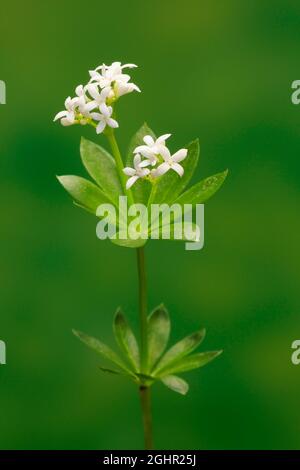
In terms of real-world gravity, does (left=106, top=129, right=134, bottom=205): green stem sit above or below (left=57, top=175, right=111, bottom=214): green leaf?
above

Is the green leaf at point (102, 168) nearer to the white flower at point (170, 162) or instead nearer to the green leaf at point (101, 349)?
the white flower at point (170, 162)

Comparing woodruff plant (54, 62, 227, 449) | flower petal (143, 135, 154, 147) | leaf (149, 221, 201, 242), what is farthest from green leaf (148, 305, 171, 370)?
flower petal (143, 135, 154, 147)

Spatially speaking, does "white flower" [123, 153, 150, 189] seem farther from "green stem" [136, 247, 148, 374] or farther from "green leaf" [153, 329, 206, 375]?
"green leaf" [153, 329, 206, 375]

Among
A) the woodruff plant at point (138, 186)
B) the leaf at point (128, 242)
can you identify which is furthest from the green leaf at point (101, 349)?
the leaf at point (128, 242)

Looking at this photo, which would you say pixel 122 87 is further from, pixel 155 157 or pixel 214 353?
pixel 214 353

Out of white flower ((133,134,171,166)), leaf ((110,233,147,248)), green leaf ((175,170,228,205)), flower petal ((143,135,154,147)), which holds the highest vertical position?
flower petal ((143,135,154,147))

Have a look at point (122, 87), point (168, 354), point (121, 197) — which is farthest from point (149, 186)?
point (168, 354)

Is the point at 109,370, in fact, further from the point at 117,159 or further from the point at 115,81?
the point at 115,81

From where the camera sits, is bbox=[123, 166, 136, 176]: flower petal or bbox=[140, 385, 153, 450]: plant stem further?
bbox=[140, 385, 153, 450]: plant stem
